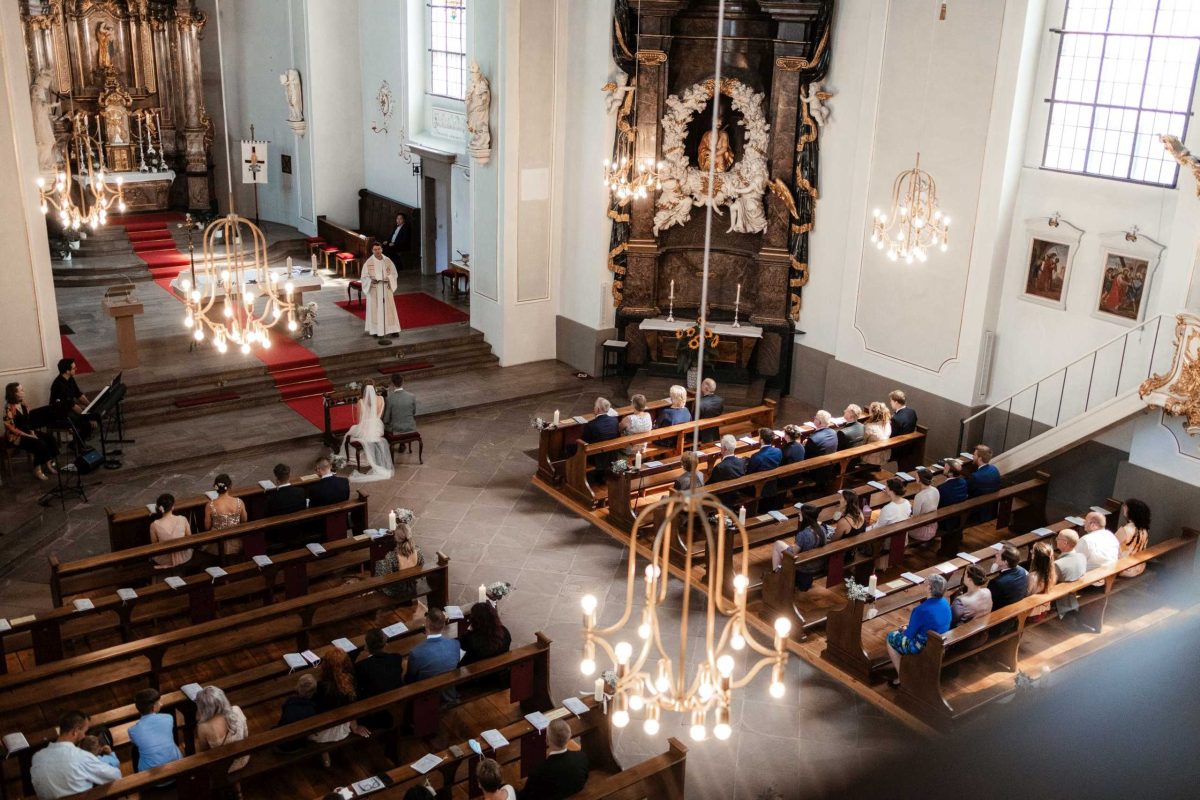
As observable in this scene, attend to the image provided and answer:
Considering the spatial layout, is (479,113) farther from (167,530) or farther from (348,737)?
(348,737)

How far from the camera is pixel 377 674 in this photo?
8.33m

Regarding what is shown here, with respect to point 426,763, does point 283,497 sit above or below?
above

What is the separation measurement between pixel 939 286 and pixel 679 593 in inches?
219

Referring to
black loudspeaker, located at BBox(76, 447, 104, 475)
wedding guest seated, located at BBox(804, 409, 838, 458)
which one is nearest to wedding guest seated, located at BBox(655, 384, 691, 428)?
wedding guest seated, located at BBox(804, 409, 838, 458)

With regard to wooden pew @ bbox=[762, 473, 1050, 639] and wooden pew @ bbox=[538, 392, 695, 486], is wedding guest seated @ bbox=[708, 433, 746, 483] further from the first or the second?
wooden pew @ bbox=[538, 392, 695, 486]

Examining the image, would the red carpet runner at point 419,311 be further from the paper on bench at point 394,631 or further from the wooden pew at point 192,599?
the paper on bench at point 394,631

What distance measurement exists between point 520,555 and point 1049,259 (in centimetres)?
704

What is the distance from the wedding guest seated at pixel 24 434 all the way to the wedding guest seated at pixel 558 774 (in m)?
8.47

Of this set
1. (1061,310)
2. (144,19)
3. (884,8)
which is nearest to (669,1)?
(884,8)

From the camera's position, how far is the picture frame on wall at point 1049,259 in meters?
12.8

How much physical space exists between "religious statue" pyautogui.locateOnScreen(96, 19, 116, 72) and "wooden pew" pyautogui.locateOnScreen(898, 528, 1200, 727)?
20.1m

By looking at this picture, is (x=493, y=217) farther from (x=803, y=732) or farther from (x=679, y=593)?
(x=803, y=732)

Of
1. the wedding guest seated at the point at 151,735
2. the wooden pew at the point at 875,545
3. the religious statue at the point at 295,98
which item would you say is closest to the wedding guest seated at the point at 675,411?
the wooden pew at the point at 875,545

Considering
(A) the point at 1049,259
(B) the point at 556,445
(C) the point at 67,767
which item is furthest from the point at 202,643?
(A) the point at 1049,259
